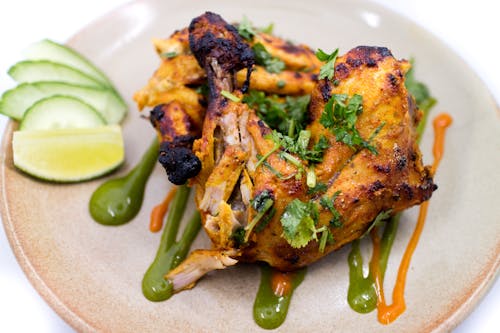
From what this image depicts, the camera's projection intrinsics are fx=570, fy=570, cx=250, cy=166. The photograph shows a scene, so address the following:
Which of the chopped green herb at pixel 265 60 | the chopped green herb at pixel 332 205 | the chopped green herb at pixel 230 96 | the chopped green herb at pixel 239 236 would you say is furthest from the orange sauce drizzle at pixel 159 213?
the chopped green herb at pixel 332 205

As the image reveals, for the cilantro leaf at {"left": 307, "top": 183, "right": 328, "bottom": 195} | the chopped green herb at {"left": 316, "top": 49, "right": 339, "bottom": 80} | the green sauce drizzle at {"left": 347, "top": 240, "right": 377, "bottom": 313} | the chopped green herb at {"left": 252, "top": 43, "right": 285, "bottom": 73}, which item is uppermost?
the chopped green herb at {"left": 316, "top": 49, "right": 339, "bottom": 80}

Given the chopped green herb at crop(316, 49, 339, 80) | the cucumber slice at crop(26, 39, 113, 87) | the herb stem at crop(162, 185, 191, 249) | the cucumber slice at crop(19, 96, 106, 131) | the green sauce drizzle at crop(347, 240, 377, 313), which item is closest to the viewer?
the chopped green herb at crop(316, 49, 339, 80)

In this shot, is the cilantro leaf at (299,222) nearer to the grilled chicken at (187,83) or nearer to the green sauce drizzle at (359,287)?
the green sauce drizzle at (359,287)

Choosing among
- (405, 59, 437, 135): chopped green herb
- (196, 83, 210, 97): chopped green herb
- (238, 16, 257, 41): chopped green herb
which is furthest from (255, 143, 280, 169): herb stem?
(405, 59, 437, 135): chopped green herb

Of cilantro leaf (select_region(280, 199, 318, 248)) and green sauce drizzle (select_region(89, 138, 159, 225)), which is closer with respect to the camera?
cilantro leaf (select_region(280, 199, 318, 248))

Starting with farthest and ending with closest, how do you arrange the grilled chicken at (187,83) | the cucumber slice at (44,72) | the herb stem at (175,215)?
the cucumber slice at (44,72)
the herb stem at (175,215)
the grilled chicken at (187,83)

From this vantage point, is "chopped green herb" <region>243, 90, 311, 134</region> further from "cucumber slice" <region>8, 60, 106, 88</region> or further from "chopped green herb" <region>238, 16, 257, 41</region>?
"cucumber slice" <region>8, 60, 106, 88</region>

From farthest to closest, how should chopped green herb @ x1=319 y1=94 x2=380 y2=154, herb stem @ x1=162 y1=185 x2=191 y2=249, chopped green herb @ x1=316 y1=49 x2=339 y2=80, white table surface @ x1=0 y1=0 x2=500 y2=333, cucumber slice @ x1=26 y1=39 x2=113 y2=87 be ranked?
white table surface @ x1=0 y1=0 x2=500 y2=333 < cucumber slice @ x1=26 y1=39 x2=113 y2=87 < herb stem @ x1=162 y1=185 x2=191 y2=249 < chopped green herb @ x1=316 y1=49 x2=339 y2=80 < chopped green herb @ x1=319 y1=94 x2=380 y2=154
